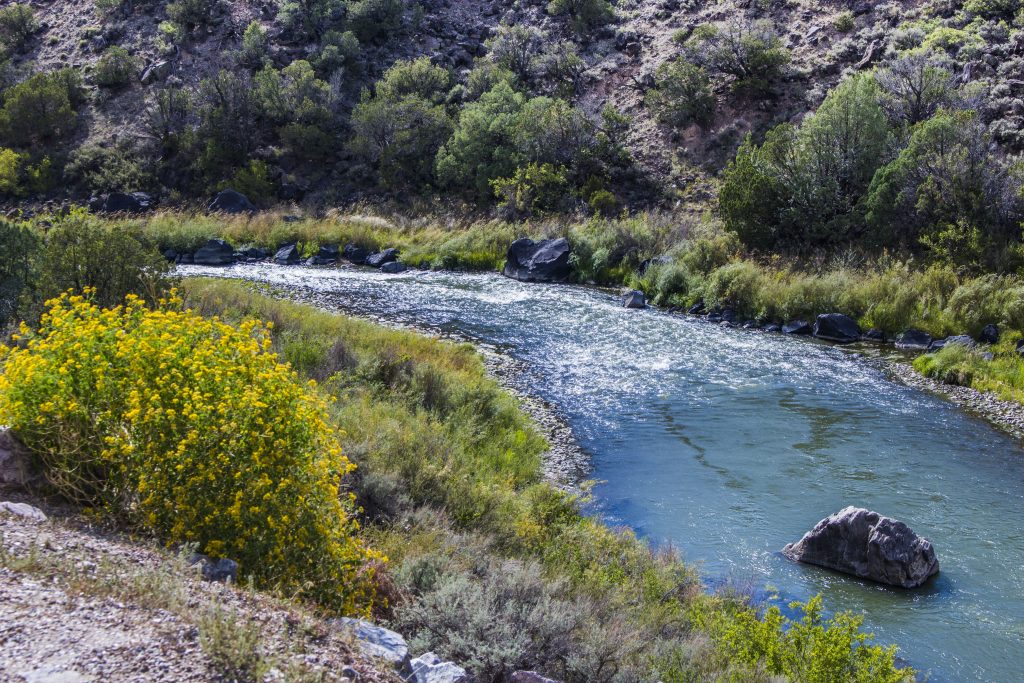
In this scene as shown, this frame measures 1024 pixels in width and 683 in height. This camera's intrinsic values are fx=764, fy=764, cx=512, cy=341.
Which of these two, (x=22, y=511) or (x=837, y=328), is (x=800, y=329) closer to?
(x=837, y=328)

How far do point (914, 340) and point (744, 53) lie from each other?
22.6m

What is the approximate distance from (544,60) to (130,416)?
1609 inches

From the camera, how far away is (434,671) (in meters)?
4.75

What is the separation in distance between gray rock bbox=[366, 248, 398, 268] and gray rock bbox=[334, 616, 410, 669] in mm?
26239

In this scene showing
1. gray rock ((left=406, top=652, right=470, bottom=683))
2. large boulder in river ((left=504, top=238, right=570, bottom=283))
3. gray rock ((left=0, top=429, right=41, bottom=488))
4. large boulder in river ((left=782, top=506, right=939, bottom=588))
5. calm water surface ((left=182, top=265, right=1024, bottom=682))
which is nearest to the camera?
gray rock ((left=406, top=652, right=470, bottom=683))

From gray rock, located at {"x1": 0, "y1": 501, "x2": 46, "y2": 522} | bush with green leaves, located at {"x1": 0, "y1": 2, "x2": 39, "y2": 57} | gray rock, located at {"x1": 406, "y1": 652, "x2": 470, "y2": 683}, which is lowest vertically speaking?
gray rock, located at {"x1": 406, "y1": 652, "x2": 470, "y2": 683}

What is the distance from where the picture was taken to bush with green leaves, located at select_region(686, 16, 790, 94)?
3572cm

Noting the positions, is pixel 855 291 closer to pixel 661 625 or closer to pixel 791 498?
pixel 791 498

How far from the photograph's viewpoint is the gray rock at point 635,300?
23031 millimetres

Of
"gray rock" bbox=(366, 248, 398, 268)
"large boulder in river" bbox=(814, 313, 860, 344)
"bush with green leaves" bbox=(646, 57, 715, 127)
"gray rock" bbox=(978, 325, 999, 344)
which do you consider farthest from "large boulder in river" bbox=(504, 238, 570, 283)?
"gray rock" bbox=(978, 325, 999, 344)

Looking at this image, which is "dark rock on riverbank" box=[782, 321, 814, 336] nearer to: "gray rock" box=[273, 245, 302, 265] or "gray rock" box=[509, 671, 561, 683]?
"gray rock" box=[509, 671, 561, 683]

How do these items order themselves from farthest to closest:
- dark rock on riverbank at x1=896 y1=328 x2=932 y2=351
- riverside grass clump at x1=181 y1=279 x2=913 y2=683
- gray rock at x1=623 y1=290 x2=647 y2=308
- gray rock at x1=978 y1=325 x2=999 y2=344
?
1. gray rock at x1=623 y1=290 x2=647 y2=308
2. dark rock on riverbank at x1=896 y1=328 x2=932 y2=351
3. gray rock at x1=978 y1=325 x2=999 y2=344
4. riverside grass clump at x1=181 y1=279 x2=913 y2=683

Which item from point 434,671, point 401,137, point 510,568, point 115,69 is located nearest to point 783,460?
point 510,568

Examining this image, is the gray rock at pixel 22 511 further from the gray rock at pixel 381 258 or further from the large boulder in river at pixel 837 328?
the gray rock at pixel 381 258
